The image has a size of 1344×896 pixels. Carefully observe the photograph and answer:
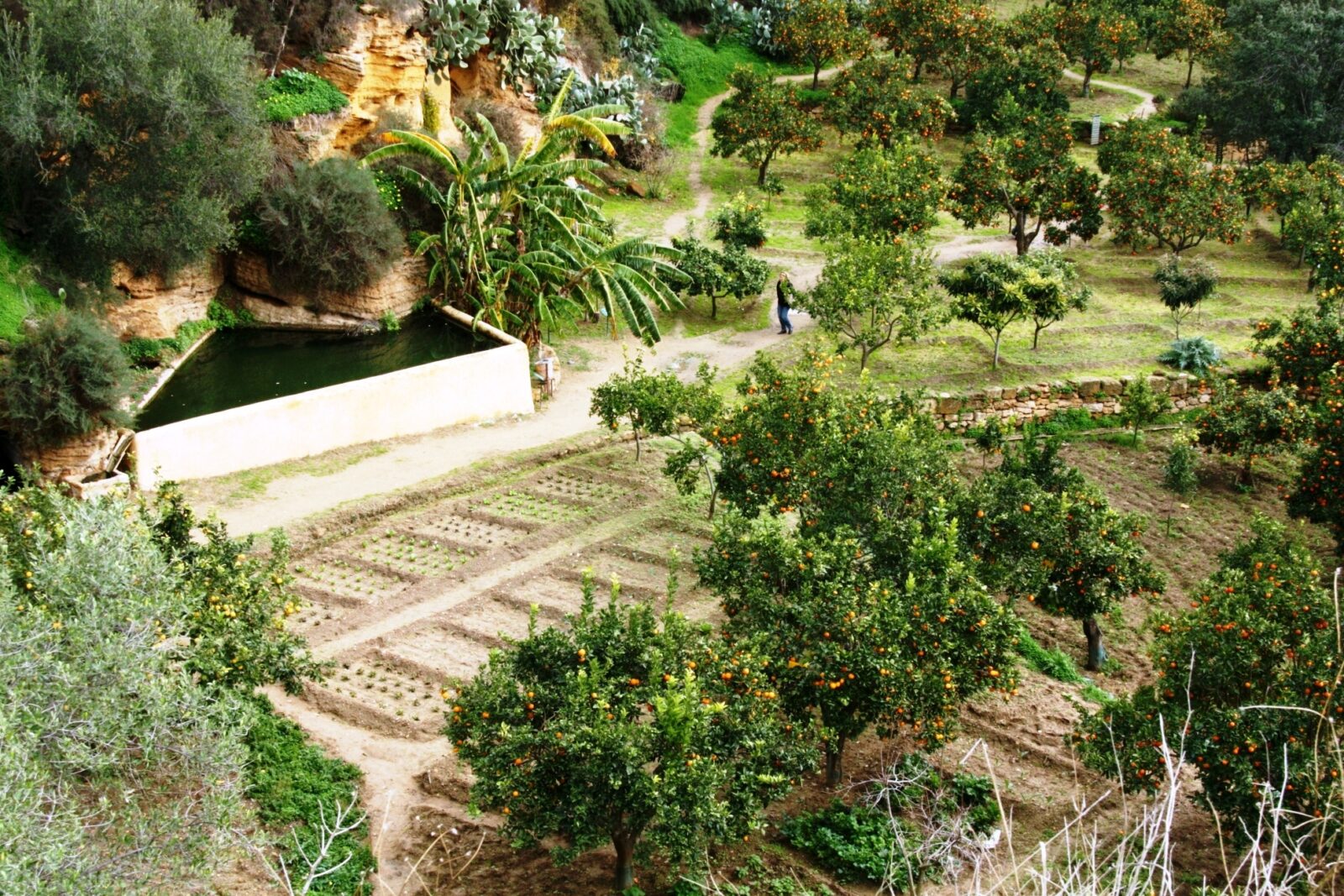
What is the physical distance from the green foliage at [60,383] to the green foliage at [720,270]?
14.1 metres

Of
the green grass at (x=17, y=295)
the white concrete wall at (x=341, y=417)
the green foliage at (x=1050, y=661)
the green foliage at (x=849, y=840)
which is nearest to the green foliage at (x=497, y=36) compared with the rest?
the white concrete wall at (x=341, y=417)

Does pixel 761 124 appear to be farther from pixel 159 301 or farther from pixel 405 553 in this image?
pixel 405 553

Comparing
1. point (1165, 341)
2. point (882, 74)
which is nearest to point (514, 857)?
Answer: point (1165, 341)

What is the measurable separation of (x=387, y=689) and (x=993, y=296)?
17.0 meters

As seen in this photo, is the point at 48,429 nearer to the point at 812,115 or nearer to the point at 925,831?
the point at 925,831

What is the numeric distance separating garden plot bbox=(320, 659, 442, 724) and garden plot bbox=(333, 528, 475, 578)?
280 cm

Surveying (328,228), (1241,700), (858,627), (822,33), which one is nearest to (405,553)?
(858,627)

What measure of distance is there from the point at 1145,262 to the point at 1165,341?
6.51 m

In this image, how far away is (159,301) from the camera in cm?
2900

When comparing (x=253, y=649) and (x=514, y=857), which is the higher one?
(x=253, y=649)

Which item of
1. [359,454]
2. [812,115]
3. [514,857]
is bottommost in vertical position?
[514,857]

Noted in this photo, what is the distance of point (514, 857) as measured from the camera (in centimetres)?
1539

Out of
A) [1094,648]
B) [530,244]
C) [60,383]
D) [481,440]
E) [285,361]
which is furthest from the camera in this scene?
[530,244]

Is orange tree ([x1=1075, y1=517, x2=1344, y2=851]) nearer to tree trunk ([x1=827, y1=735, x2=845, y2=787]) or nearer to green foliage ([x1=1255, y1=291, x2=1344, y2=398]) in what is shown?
tree trunk ([x1=827, y1=735, x2=845, y2=787])
